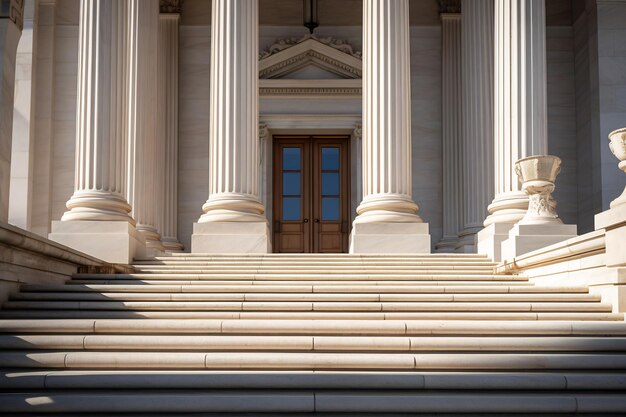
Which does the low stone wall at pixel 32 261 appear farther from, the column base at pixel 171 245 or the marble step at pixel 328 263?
the column base at pixel 171 245

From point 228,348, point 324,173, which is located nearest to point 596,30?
point 324,173

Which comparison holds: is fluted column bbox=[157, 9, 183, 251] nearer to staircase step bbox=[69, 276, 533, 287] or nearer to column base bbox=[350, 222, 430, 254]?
column base bbox=[350, 222, 430, 254]

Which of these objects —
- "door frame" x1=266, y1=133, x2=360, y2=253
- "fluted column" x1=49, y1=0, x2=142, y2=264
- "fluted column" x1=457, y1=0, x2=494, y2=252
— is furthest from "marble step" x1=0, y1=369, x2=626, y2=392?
"door frame" x1=266, y1=133, x2=360, y2=253

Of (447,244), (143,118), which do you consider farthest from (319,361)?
(447,244)

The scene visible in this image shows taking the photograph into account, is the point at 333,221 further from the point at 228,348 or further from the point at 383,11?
the point at 228,348

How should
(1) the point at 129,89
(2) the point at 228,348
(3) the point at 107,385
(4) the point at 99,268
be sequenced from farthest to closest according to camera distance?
(1) the point at 129,89 < (4) the point at 99,268 < (2) the point at 228,348 < (3) the point at 107,385

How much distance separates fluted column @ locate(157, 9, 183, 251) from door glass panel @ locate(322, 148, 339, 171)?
531cm

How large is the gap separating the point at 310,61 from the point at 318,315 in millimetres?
16296

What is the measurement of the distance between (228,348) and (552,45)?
68.1 ft

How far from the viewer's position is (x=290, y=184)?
28203 millimetres

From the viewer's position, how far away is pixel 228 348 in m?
11.6

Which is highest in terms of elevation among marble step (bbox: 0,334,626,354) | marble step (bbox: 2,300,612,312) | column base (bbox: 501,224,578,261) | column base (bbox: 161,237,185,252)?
column base (bbox: 161,237,185,252)

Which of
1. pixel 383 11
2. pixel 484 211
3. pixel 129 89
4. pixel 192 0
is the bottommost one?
pixel 484 211

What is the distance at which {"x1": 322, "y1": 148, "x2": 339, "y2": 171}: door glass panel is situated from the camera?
28250 millimetres
